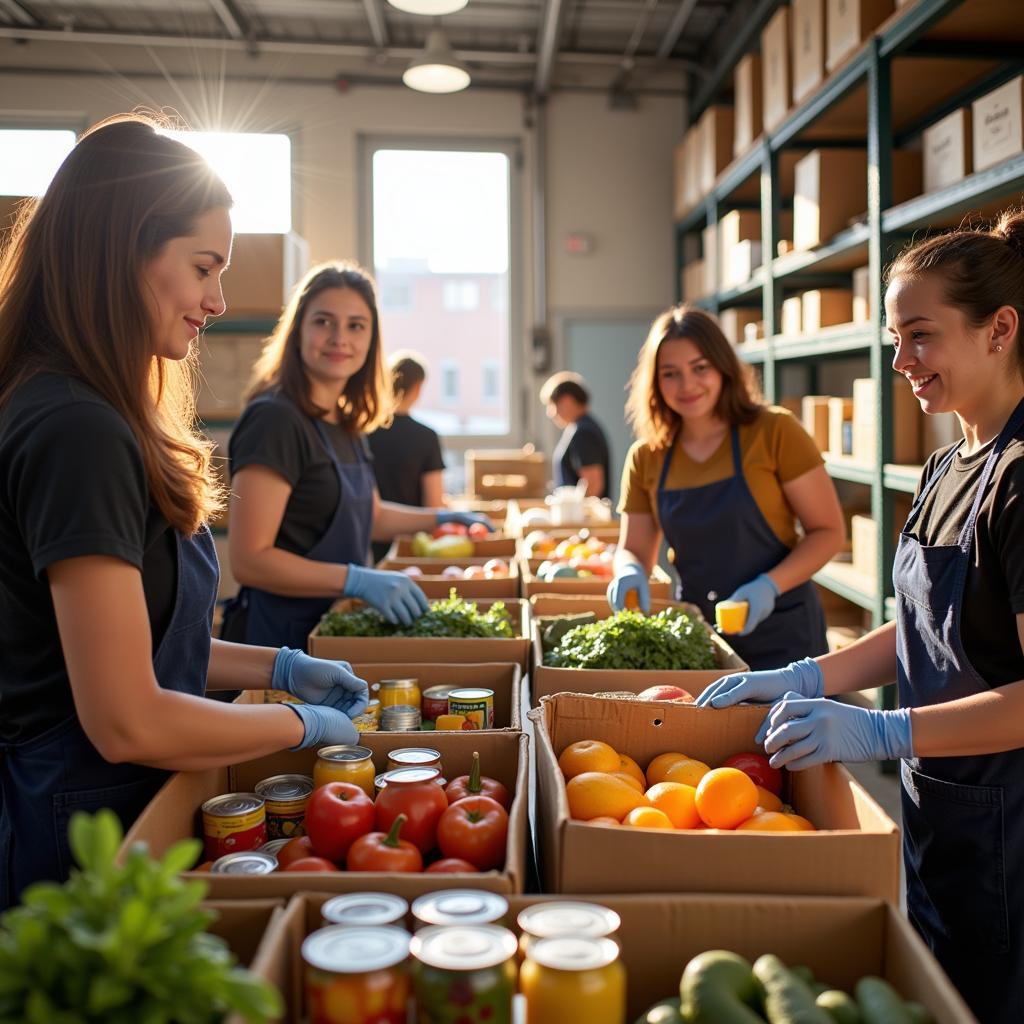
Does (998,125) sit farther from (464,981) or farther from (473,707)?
(464,981)

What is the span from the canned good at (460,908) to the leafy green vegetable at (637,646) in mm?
1047

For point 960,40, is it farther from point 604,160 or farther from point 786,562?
point 604,160

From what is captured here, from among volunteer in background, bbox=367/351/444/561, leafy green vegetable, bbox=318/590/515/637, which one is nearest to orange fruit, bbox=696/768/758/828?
leafy green vegetable, bbox=318/590/515/637

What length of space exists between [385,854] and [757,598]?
5.31 feet

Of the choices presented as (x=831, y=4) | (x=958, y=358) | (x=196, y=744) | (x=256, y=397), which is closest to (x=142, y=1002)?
(x=196, y=744)

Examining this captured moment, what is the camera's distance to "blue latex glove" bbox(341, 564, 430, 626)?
2.58m

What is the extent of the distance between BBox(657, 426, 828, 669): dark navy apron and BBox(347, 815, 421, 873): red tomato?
1.74 m

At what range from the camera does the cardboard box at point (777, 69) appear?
5492 millimetres

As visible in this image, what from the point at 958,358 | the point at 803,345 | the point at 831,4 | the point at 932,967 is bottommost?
the point at 932,967

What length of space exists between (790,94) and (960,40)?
1320 millimetres

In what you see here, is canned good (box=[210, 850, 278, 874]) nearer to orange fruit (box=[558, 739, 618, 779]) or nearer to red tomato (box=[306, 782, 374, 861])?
red tomato (box=[306, 782, 374, 861])

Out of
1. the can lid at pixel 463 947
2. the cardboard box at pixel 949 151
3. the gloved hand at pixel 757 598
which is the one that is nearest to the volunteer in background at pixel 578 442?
the cardboard box at pixel 949 151

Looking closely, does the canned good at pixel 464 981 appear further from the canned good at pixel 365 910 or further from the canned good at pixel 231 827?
the canned good at pixel 231 827

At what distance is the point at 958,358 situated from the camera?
1.64 metres
